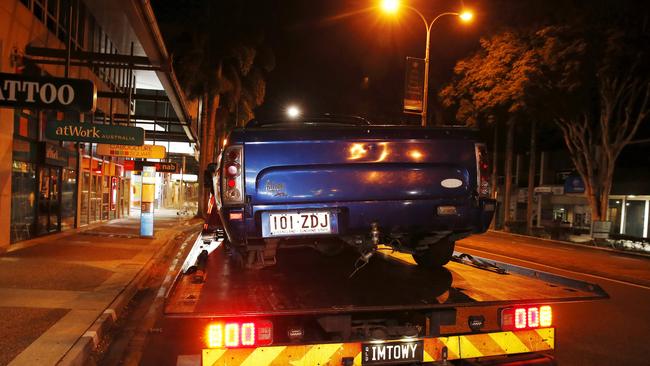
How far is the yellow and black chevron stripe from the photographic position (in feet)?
11.0

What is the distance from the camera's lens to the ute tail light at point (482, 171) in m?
4.27

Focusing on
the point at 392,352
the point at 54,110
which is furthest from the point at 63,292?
the point at 392,352

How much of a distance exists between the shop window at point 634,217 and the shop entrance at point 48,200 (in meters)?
26.0

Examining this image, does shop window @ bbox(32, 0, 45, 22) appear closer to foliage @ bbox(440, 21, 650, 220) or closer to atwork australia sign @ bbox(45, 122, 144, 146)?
atwork australia sign @ bbox(45, 122, 144, 146)

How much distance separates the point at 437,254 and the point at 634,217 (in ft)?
88.6

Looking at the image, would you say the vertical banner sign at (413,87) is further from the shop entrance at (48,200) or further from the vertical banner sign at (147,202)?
the shop entrance at (48,200)

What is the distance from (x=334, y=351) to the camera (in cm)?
340

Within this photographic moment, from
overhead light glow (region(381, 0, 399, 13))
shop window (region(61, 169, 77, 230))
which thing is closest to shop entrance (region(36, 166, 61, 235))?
shop window (region(61, 169, 77, 230))

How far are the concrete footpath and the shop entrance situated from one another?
37 centimetres

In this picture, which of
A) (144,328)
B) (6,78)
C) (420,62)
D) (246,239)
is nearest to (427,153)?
(246,239)

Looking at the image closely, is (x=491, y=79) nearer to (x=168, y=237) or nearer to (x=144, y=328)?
(x=168, y=237)

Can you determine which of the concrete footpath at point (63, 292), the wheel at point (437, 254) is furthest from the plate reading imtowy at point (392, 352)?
the concrete footpath at point (63, 292)

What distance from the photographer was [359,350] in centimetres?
344

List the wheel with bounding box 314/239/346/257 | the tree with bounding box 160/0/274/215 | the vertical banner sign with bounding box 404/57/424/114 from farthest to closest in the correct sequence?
the tree with bounding box 160/0/274/215 → the vertical banner sign with bounding box 404/57/424/114 → the wheel with bounding box 314/239/346/257
